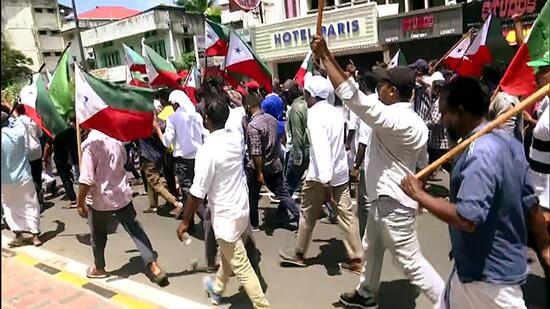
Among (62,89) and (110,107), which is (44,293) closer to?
(110,107)

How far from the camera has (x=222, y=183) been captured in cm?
353

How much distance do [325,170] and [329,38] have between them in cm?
1872

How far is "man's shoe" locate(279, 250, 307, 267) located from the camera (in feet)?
15.1

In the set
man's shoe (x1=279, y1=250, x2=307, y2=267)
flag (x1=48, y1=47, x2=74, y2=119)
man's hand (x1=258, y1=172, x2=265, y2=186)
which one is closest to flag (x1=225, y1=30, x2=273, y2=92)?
man's hand (x1=258, y1=172, x2=265, y2=186)

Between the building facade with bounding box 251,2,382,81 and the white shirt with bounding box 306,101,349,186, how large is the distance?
17098mm

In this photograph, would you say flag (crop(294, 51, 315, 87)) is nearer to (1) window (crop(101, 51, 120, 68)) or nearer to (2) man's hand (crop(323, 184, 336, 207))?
(2) man's hand (crop(323, 184, 336, 207))

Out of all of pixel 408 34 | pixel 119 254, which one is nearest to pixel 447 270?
pixel 119 254

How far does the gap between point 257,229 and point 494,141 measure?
4.05 metres

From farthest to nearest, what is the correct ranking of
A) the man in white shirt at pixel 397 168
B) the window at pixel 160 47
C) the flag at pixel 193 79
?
the window at pixel 160 47 < the flag at pixel 193 79 < the man in white shirt at pixel 397 168

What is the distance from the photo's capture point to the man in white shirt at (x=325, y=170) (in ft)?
13.6

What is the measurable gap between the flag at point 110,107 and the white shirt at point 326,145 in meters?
1.64

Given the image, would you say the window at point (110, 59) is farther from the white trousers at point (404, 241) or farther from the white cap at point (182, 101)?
the white trousers at point (404, 241)

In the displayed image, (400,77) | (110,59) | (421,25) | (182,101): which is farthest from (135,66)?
(110,59)

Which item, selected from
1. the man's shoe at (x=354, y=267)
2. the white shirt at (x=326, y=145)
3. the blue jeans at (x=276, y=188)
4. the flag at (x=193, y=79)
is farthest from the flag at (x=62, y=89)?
the man's shoe at (x=354, y=267)
